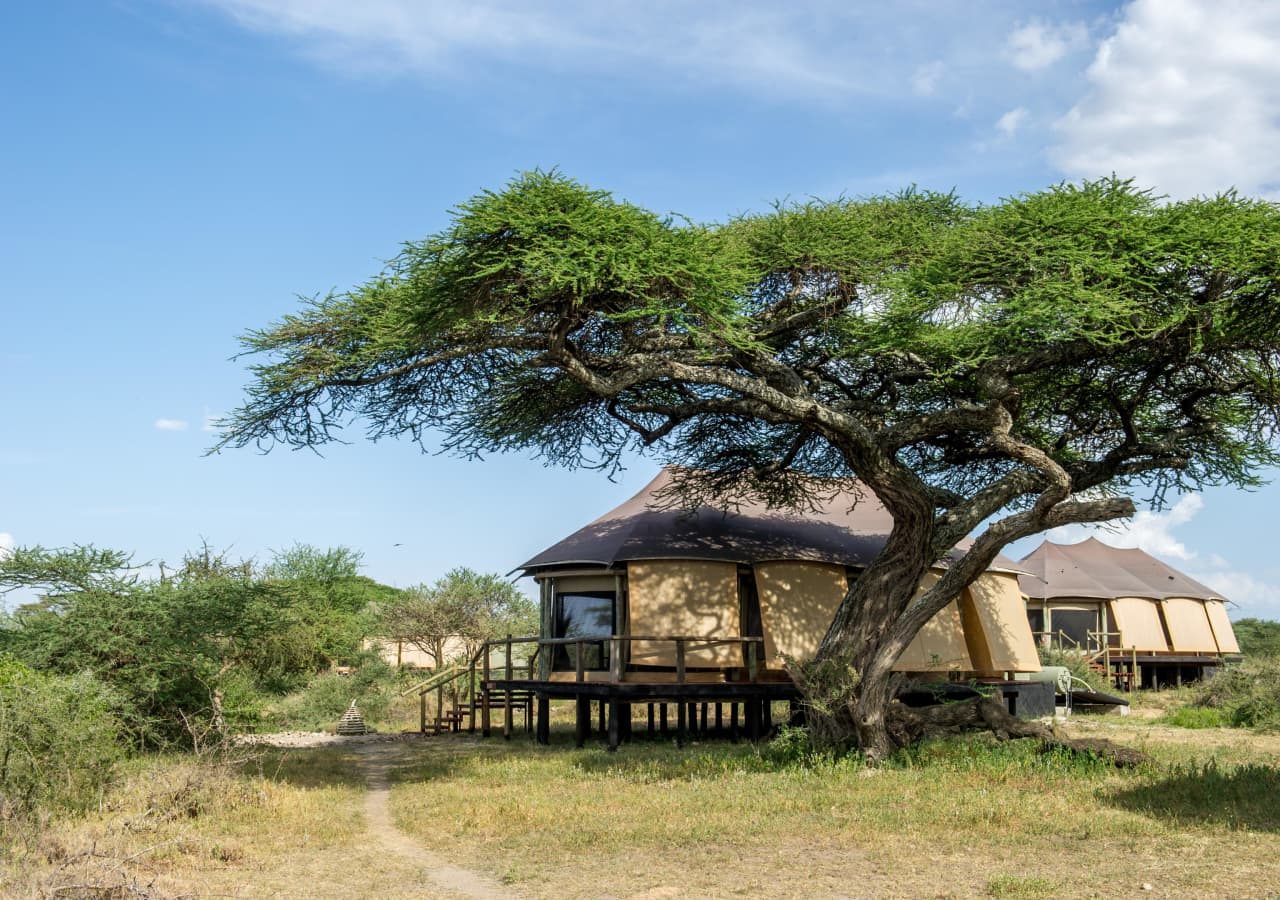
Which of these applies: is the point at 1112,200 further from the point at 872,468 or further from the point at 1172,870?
the point at 1172,870

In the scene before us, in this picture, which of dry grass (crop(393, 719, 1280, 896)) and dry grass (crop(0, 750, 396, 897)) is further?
dry grass (crop(393, 719, 1280, 896))

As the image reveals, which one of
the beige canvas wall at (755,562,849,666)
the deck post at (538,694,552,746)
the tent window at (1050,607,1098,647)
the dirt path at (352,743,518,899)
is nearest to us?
the dirt path at (352,743,518,899)

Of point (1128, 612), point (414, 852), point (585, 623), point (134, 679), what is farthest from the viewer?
point (1128, 612)

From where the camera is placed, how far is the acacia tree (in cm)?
1432

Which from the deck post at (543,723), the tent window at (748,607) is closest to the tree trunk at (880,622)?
the tent window at (748,607)

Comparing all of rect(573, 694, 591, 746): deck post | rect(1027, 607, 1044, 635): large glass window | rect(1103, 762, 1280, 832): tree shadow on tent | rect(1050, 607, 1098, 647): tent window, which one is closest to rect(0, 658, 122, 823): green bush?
rect(573, 694, 591, 746): deck post

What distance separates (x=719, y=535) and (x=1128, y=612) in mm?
22120

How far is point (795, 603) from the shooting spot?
21.2m

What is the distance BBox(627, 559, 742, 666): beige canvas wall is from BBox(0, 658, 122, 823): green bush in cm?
960

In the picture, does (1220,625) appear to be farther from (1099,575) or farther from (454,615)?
(454,615)

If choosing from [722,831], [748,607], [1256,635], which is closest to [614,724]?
[748,607]

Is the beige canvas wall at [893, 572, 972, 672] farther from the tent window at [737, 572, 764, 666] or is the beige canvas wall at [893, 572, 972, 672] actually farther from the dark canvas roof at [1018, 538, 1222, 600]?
the dark canvas roof at [1018, 538, 1222, 600]

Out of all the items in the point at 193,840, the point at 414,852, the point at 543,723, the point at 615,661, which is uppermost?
the point at 615,661

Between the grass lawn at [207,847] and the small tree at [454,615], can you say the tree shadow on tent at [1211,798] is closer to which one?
the grass lawn at [207,847]
